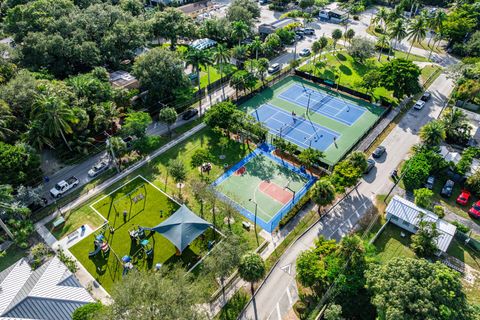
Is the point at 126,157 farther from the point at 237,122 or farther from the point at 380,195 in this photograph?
the point at 380,195

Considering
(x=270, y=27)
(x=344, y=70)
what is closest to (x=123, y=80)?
(x=270, y=27)

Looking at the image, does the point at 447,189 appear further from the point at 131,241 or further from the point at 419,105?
the point at 131,241

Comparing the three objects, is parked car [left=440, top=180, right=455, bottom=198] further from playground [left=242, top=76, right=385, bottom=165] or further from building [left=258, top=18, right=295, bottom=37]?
building [left=258, top=18, right=295, bottom=37]

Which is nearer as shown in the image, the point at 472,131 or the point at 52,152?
the point at 52,152

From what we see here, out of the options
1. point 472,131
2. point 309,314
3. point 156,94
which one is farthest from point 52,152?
point 472,131

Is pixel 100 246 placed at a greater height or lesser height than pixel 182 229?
lesser

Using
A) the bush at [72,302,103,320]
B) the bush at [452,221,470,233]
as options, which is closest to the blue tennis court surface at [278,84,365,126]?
the bush at [452,221,470,233]

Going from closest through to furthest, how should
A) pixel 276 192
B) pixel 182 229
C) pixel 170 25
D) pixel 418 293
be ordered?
pixel 418 293 → pixel 182 229 → pixel 276 192 → pixel 170 25
